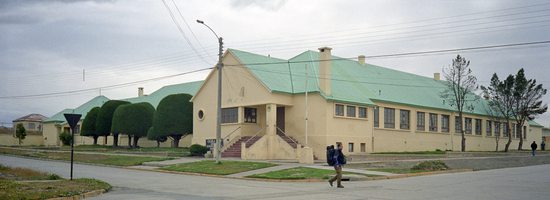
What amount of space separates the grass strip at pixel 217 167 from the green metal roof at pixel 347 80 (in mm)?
11126

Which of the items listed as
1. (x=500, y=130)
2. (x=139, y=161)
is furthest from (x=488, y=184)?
(x=500, y=130)

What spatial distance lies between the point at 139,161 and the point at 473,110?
1452 inches

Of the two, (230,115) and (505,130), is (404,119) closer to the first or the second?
(230,115)

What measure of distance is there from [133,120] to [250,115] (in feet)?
60.5

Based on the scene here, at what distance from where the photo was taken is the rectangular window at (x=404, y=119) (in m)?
51.2

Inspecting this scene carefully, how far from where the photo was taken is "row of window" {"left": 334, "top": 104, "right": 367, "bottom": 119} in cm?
4415

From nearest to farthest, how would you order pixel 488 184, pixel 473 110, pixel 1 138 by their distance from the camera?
pixel 488 184 → pixel 473 110 → pixel 1 138

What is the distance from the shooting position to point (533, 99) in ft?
194

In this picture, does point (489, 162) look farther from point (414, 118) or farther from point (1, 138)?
point (1, 138)

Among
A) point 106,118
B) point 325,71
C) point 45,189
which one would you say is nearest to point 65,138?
point 106,118

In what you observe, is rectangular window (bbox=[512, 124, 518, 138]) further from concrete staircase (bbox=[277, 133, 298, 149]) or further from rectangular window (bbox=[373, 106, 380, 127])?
concrete staircase (bbox=[277, 133, 298, 149])

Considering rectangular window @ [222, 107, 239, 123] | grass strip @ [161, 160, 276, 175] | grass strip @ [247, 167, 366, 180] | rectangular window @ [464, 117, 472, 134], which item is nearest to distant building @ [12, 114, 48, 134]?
rectangular window @ [222, 107, 239, 123]

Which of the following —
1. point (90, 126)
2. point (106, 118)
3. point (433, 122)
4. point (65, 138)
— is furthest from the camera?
point (65, 138)

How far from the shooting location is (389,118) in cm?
4984
